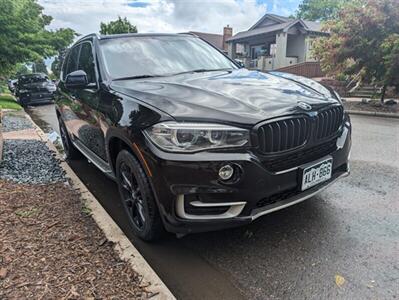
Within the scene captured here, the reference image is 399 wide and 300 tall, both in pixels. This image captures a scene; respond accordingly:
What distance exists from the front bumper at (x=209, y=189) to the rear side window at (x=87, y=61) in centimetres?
174

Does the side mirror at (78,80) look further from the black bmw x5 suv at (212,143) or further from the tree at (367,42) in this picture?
the tree at (367,42)

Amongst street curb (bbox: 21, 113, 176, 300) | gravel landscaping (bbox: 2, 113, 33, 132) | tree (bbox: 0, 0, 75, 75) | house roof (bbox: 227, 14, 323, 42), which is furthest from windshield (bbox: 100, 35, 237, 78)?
house roof (bbox: 227, 14, 323, 42)

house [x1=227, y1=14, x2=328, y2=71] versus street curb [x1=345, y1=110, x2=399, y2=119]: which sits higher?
house [x1=227, y1=14, x2=328, y2=71]

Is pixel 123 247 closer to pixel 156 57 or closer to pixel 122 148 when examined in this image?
pixel 122 148

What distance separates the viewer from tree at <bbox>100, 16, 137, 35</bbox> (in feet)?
99.5

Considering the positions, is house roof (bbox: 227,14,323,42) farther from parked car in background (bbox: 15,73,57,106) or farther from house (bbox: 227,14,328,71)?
parked car in background (bbox: 15,73,57,106)

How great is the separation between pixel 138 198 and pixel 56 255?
2.52 feet

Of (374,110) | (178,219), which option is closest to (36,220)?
(178,219)

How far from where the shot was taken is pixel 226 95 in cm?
273

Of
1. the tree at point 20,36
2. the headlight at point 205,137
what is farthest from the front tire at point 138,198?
the tree at point 20,36

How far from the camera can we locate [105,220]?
3.35m

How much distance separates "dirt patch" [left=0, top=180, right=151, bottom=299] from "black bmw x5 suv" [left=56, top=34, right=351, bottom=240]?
0.44 metres

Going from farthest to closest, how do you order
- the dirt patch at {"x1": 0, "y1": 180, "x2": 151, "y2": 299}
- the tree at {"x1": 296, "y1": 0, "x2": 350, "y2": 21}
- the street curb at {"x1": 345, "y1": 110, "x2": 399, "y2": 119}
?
1. the tree at {"x1": 296, "y1": 0, "x2": 350, "y2": 21}
2. the street curb at {"x1": 345, "y1": 110, "x2": 399, "y2": 119}
3. the dirt patch at {"x1": 0, "y1": 180, "x2": 151, "y2": 299}

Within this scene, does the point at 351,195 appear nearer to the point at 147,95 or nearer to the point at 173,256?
the point at 173,256
